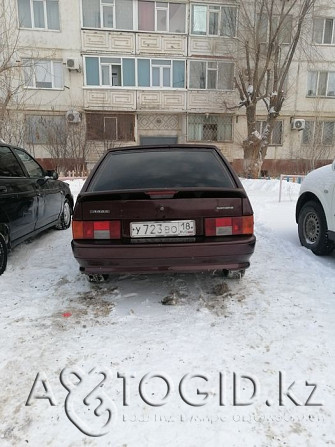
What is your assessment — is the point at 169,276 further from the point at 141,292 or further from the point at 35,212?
the point at 35,212

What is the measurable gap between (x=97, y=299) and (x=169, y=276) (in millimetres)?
883

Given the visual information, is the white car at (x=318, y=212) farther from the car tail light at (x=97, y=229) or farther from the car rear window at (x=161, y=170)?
the car tail light at (x=97, y=229)

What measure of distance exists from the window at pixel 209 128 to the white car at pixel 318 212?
53.7 ft

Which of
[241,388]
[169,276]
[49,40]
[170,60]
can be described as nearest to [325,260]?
[169,276]

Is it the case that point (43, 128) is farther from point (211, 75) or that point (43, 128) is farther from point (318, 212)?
point (318, 212)

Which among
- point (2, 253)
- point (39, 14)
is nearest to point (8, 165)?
point (2, 253)

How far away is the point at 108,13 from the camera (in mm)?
18281

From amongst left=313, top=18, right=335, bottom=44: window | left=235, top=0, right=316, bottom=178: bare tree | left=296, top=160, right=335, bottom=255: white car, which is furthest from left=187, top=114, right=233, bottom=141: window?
left=296, top=160, right=335, bottom=255: white car

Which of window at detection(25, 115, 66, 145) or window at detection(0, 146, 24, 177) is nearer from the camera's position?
window at detection(0, 146, 24, 177)

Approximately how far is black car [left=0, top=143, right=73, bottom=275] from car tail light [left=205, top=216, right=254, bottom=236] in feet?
7.96

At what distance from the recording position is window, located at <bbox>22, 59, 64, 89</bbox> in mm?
18688

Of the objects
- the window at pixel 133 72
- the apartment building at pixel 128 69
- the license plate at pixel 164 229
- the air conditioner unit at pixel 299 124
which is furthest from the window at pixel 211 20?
the license plate at pixel 164 229

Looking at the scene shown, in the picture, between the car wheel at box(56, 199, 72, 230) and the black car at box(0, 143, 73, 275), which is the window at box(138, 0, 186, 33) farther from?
the black car at box(0, 143, 73, 275)

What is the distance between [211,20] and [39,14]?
32.3 feet
